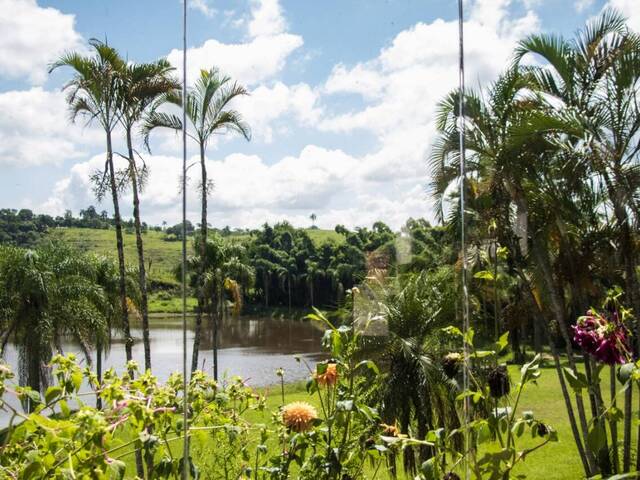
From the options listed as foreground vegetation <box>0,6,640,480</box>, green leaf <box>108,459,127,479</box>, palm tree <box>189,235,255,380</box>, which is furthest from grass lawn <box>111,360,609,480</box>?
palm tree <box>189,235,255,380</box>

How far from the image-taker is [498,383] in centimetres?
126

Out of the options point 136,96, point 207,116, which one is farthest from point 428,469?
point 136,96

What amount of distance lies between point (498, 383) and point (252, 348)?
16950 mm

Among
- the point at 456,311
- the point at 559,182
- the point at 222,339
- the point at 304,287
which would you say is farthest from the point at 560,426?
the point at 222,339

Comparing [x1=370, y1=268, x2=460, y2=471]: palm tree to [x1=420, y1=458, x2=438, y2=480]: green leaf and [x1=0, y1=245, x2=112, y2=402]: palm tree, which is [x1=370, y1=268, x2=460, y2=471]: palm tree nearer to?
[x1=420, y1=458, x2=438, y2=480]: green leaf

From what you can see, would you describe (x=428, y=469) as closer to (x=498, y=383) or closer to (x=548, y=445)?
(x=498, y=383)

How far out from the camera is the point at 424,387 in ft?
11.2

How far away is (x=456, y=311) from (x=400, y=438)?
2.44 meters

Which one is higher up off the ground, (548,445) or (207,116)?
(207,116)

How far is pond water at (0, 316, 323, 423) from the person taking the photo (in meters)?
7.98

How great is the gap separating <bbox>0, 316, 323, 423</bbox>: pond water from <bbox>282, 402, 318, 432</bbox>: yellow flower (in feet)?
13.1

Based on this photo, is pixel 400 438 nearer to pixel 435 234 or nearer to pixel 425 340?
pixel 425 340

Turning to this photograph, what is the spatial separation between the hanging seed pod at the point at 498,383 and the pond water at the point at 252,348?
4202mm

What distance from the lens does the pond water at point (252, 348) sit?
798cm
